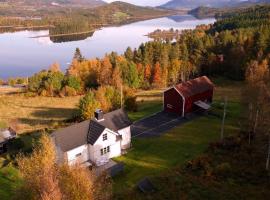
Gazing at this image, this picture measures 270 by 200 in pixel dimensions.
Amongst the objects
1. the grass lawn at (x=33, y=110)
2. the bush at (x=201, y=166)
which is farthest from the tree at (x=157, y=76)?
the bush at (x=201, y=166)

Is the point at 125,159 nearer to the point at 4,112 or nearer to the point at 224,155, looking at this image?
the point at 224,155

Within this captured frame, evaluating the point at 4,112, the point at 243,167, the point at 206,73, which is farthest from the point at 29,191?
the point at 206,73

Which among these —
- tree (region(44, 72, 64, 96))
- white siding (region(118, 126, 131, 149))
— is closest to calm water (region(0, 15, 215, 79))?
tree (region(44, 72, 64, 96))

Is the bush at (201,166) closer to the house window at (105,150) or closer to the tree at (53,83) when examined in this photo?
the house window at (105,150)

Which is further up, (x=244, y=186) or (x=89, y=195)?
(x=89, y=195)

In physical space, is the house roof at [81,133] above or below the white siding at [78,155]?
above

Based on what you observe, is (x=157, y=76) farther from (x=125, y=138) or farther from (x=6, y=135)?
(x=6, y=135)
